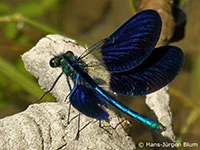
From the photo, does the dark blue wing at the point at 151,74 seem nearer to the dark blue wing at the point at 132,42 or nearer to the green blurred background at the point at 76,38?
the dark blue wing at the point at 132,42

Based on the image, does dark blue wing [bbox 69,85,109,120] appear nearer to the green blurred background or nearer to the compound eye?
the compound eye

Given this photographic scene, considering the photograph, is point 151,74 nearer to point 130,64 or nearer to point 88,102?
point 130,64

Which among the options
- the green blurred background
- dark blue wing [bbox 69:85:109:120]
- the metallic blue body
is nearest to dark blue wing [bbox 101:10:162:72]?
the metallic blue body

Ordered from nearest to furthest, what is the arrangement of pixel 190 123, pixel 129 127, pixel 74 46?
pixel 129 127
pixel 74 46
pixel 190 123

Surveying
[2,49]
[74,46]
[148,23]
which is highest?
[2,49]

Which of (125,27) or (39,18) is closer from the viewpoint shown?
(125,27)

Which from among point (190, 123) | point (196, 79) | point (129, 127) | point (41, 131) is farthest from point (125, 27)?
point (196, 79)

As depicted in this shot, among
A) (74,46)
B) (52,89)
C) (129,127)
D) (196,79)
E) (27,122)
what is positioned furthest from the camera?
(196,79)

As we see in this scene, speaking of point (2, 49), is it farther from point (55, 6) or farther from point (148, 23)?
point (148, 23)
